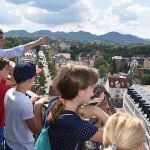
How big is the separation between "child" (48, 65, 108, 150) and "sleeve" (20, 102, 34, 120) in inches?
26.5

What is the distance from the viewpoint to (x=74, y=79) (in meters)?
2.57

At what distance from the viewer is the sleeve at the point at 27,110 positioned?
3.30 metres

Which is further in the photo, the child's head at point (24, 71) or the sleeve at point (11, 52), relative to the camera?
the sleeve at point (11, 52)

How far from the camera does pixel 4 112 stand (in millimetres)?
3674

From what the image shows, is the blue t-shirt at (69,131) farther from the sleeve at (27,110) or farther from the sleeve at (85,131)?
the sleeve at (27,110)

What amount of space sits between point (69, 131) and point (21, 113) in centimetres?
89

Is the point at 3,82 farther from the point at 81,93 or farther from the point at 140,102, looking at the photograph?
the point at 140,102

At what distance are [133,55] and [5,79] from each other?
353ft

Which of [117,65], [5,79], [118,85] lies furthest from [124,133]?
[117,65]

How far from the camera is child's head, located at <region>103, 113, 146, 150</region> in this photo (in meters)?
2.12

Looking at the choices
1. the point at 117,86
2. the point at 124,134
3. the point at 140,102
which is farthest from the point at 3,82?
the point at 117,86

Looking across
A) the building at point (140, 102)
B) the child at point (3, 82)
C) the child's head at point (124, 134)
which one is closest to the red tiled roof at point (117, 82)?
the building at point (140, 102)

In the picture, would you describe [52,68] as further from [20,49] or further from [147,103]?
[20,49]

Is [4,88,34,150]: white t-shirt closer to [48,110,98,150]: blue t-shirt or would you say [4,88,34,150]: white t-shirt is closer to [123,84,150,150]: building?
[48,110,98,150]: blue t-shirt
